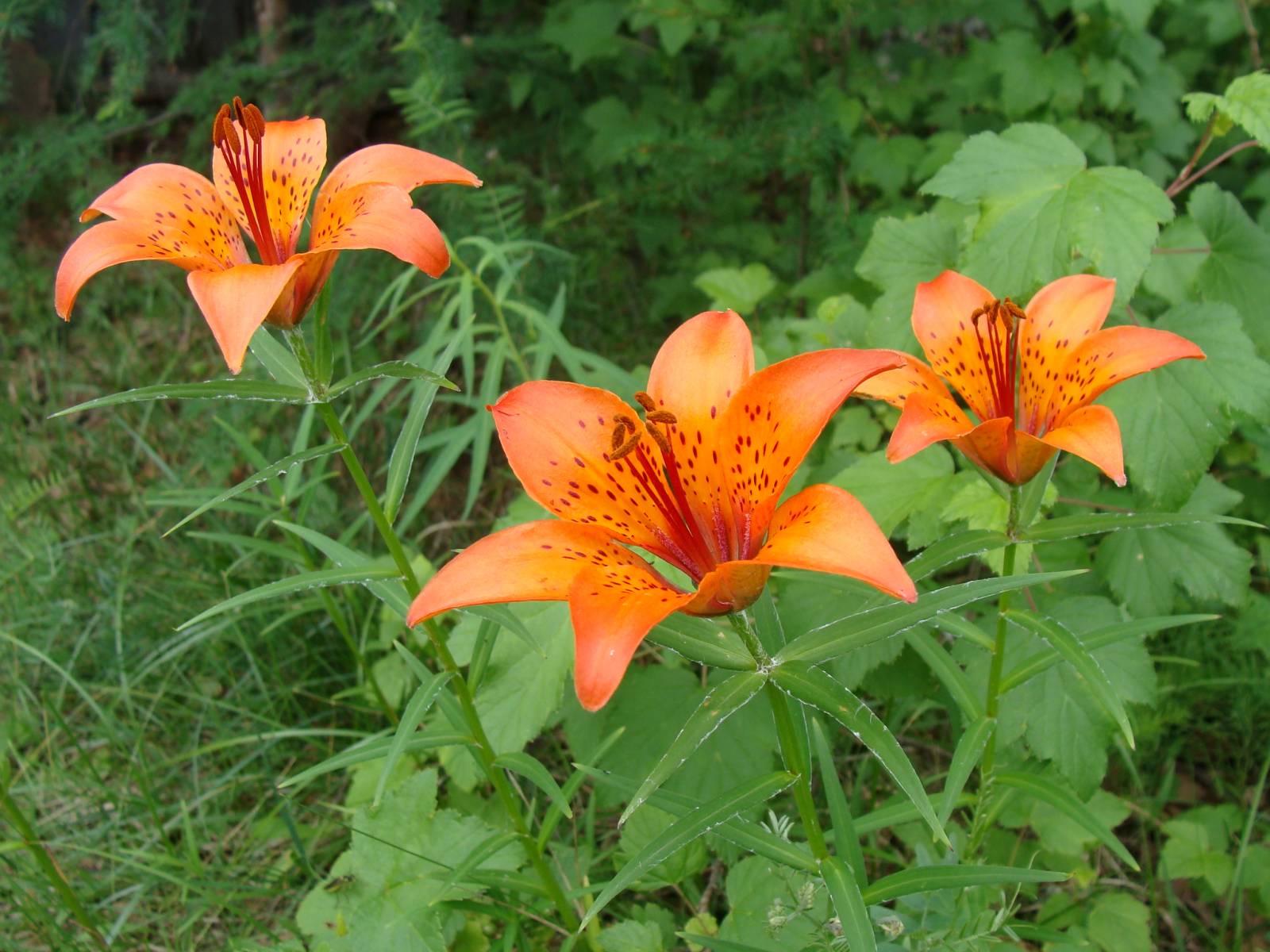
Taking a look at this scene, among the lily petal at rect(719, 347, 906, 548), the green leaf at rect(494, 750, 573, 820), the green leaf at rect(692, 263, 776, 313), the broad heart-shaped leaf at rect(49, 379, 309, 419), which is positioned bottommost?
the green leaf at rect(494, 750, 573, 820)

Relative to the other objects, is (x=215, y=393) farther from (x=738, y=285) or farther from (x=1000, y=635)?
(x=738, y=285)

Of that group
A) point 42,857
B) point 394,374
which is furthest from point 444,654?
point 42,857

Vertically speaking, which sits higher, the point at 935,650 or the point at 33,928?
the point at 935,650

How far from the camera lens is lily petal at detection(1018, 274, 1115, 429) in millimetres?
1261

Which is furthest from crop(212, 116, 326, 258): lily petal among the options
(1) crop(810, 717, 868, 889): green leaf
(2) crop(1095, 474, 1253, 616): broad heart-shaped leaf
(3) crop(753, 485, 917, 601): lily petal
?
(2) crop(1095, 474, 1253, 616): broad heart-shaped leaf

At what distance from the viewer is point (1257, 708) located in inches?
86.2

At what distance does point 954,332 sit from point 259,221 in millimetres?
875

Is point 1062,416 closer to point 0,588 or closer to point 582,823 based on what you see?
point 582,823

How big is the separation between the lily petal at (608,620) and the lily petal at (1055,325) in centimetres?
57

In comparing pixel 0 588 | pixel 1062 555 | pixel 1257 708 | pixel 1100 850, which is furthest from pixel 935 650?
pixel 0 588

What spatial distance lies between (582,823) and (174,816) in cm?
88

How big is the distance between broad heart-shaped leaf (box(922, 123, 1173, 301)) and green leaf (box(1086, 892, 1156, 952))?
102cm

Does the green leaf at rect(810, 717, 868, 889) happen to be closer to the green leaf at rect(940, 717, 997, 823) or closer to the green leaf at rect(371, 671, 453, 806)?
the green leaf at rect(940, 717, 997, 823)

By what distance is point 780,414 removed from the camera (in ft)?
3.40
